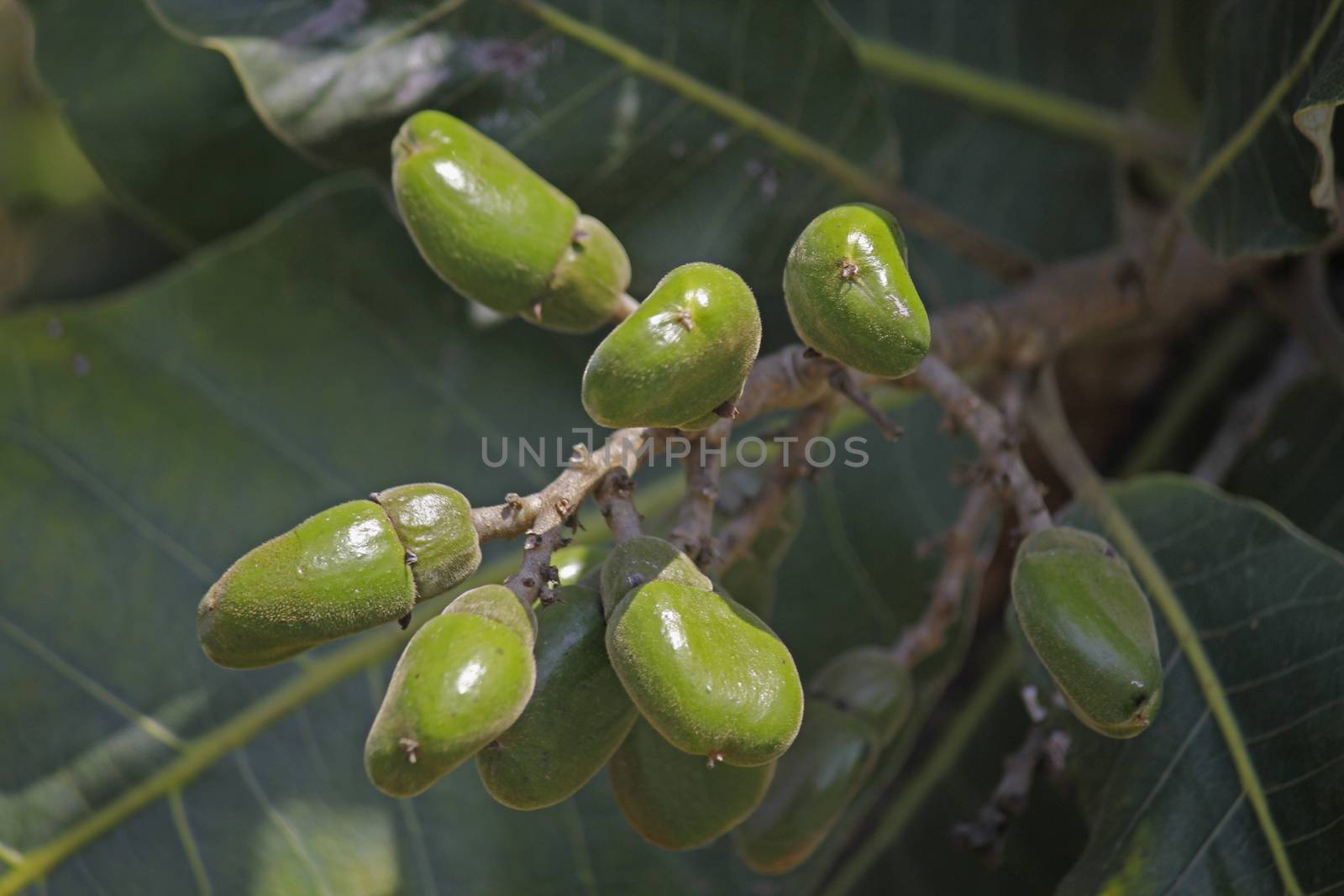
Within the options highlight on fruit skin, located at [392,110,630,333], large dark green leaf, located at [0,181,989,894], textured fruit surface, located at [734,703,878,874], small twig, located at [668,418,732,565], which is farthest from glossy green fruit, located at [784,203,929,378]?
large dark green leaf, located at [0,181,989,894]

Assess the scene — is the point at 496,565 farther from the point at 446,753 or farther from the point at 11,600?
the point at 446,753

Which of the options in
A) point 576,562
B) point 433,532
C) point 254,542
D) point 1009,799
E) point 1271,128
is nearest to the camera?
point 433,532

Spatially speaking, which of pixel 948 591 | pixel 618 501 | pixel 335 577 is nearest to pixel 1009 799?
pixel 948 591

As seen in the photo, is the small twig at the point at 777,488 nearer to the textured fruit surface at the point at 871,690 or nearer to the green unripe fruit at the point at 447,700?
the textured fruit surface at the point at 871,690

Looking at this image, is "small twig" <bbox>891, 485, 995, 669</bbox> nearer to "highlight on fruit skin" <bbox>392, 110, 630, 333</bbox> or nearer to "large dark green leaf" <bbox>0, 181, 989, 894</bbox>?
"large dark green leaf" <bbox>0, 181, 989, 894</bbox>

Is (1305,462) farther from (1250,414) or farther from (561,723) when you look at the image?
(561,723)

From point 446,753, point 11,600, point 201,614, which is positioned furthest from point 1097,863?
point 11,600
